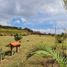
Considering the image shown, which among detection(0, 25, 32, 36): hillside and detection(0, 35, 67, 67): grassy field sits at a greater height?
detection(0, 25, 32, 36): hillside

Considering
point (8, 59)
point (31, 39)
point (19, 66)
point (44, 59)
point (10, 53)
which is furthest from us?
point (31, 39)

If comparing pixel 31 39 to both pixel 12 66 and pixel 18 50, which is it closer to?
pixel 18 50

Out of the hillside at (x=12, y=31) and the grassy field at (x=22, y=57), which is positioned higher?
the hillside at (x=12, y=31)

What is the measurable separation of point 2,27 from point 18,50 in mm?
17787

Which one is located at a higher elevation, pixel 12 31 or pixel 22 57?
pixel 12 31

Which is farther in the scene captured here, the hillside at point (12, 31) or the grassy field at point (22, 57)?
the hillside at point (12, 31)

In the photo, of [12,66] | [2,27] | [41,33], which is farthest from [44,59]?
[2,27]

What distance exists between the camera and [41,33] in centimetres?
3634

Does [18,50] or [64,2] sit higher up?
[64,2]

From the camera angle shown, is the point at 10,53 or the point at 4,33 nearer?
the point at 10,53

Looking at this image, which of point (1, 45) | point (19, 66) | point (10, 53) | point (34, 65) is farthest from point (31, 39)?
point (19, 66)

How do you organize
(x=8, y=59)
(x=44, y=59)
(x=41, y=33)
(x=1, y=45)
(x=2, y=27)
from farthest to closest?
(x=2, y=27), (x=41, y=33), (x=1, y=45), (x=8, y=59), (x=44, y=59)

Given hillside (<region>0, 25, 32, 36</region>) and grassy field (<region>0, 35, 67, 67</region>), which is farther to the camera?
hillside (<region>0, 25, 32, 36</region>)

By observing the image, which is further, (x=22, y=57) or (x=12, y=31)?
(x=12, y=31)
